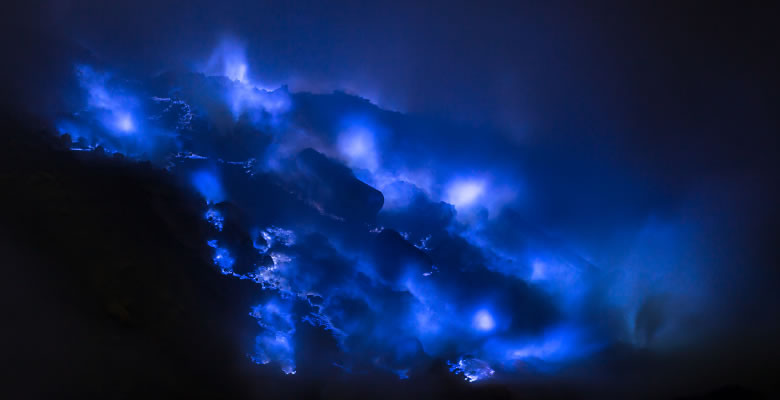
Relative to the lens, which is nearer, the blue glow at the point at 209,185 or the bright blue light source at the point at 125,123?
the blue glow at the point at 209,185

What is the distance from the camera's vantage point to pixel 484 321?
4059 cm

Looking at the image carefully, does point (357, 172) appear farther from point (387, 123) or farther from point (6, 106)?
point (6, 106)

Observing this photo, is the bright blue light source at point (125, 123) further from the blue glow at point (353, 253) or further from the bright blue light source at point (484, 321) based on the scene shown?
the bright blue light source at point (484, 321)

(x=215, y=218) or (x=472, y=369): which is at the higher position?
(x=215, y=218)

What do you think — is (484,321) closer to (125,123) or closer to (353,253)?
(353,253)

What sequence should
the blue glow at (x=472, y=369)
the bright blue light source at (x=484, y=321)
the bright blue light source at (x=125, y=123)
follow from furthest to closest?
the bright blue light source at (x=484, y=321)
the bright blue light source at (x=125, y=123)
the blue glow at (x=472, y=369)

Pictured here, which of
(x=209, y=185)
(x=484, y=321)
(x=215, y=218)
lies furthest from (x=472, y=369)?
(x=209, y=185)

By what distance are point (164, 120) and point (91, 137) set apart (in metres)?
8.85

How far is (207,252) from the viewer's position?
32500 mm

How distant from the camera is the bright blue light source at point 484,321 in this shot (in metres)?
40.0

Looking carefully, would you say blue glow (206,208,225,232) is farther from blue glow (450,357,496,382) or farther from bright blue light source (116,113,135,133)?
blue glow (450,357,496,382)

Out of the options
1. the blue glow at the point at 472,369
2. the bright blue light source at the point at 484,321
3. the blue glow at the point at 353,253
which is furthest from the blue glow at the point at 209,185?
the bright blue light source at the point at 484,321

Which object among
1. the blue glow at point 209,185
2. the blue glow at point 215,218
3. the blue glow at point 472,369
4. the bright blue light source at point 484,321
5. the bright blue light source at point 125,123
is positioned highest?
the bright blue light source at point 125,123

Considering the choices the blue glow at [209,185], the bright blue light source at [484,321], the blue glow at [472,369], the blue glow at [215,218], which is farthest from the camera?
the bright blue light source at [484,321]
